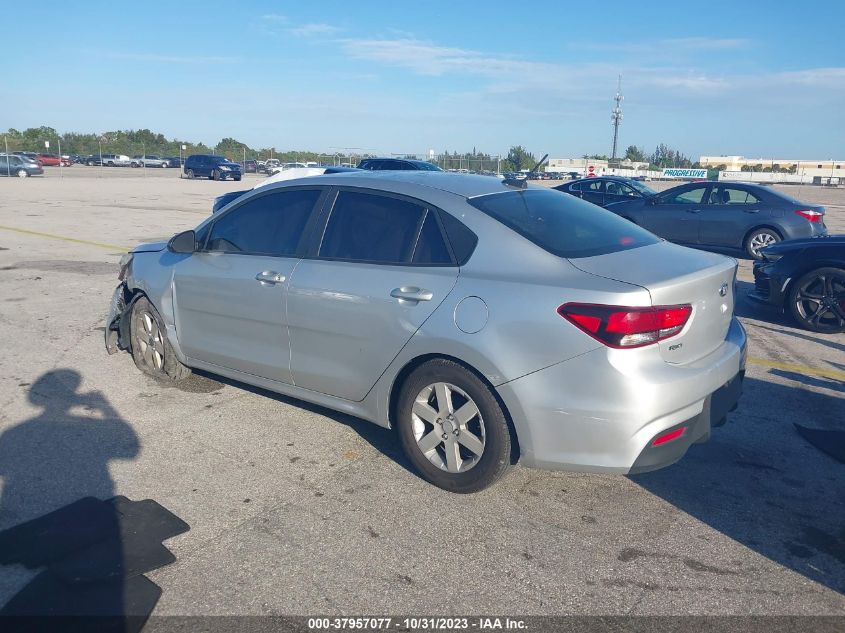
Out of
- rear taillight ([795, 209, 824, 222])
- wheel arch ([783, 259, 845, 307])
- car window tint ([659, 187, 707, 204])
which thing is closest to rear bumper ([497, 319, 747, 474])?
wheel arch ([783, 259, 845, 307])

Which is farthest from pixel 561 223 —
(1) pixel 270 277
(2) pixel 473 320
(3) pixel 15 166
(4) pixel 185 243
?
(3) pixel 15 166

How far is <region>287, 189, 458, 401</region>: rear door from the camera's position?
12.9 ft

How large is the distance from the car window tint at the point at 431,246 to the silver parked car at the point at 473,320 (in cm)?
1

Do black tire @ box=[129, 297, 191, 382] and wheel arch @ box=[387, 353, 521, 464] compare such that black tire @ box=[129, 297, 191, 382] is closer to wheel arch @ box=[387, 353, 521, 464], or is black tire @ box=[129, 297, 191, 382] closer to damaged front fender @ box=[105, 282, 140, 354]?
damaged front fender @ box=[105, 282, 140, 354]

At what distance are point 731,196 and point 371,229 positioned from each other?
37.8ft

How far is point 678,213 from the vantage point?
1415 centimetres

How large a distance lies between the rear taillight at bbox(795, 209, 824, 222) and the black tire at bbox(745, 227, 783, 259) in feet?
1.85

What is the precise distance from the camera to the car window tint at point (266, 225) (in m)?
4.64

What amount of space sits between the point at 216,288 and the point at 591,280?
268 cm

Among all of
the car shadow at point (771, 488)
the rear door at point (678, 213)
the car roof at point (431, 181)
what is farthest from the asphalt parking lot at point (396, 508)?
the rear door at point (678, 213)

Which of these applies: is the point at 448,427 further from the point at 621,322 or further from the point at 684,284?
the point at 684,284

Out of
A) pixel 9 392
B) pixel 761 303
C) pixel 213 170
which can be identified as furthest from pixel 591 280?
pixel 213 170

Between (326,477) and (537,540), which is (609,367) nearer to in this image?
(537,540)

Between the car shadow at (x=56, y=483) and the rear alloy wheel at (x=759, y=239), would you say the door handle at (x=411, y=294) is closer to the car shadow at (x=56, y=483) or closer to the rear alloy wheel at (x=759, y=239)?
the car shadow at (x=56, y=483)
